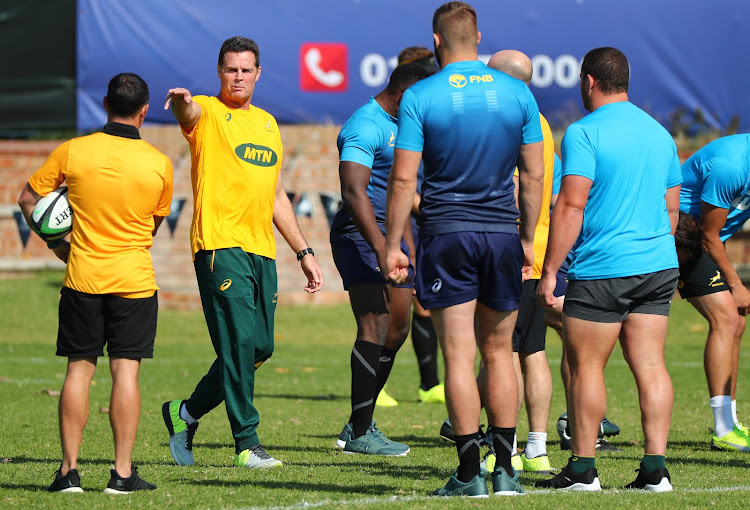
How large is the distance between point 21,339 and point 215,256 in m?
9.46

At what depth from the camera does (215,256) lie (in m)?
6.00

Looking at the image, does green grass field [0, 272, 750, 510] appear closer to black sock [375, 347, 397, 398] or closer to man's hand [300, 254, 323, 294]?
black sock [375, 347, 397, 398]

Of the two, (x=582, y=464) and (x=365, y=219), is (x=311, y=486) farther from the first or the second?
(x=365, y=219)

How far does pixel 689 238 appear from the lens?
23.3 ft

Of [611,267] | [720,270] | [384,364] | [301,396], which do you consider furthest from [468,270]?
[301,396]

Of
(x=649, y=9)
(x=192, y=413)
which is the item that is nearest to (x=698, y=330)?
(x=649, y=9)

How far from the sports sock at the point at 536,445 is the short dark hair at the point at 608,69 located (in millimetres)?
1991

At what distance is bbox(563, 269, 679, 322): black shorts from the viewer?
5.24 meters

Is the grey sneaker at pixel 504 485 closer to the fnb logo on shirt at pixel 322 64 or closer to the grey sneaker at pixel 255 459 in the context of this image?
the grey sneaker at pixel 255 459

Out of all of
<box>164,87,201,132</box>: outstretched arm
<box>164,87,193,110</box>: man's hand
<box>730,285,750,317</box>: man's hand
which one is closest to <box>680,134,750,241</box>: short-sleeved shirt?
<box>730,285,750,317</box>: man's hand

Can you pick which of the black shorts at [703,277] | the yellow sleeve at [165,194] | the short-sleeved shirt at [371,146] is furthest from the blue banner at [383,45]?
the yellow sleeve at [165,194]

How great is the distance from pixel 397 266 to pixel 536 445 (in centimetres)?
175

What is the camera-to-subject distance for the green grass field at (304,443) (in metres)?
5.01

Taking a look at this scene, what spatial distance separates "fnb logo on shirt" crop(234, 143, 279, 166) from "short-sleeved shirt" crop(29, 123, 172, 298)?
84 cm
